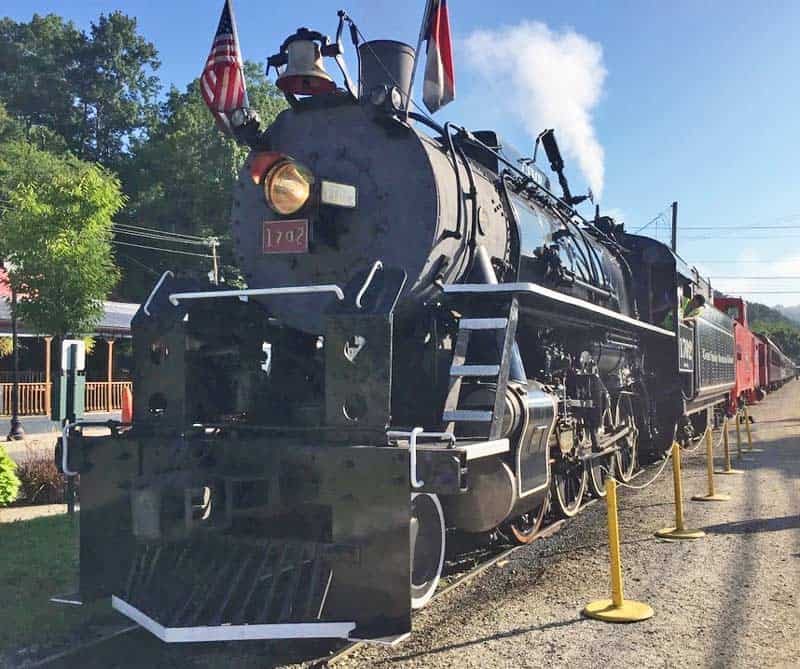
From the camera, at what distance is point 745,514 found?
7.71 meters

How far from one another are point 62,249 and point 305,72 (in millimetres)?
11094

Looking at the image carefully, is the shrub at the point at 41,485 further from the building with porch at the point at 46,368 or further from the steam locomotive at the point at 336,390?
the building with porch at the point at 46,368

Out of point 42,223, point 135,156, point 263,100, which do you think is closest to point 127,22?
point 135,156

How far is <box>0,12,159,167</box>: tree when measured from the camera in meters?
45.7

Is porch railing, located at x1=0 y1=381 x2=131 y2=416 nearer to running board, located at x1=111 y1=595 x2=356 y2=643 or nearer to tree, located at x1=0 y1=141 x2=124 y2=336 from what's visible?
tree, located at x1=0 y1=141 x2=124 y2=336

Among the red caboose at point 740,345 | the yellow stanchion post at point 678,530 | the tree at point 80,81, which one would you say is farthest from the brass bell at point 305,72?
the tree at point 80,81

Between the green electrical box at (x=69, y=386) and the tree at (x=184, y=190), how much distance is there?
30.7 meters

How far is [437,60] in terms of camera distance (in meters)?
5.85

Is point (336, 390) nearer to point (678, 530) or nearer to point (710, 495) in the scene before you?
point (678, 530)

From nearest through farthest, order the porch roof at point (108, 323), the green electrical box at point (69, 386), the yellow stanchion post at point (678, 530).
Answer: the yellow stanchion post at point (678, 530) → the green electrical box at point (69, 386) → the porch roof at point (108, 323)

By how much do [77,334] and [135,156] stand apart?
2946 cm

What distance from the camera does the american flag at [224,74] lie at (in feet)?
19.9

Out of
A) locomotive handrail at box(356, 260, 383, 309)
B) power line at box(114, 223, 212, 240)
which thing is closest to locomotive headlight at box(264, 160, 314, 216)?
locomotive handrail at box(356, 260, 383, 309)

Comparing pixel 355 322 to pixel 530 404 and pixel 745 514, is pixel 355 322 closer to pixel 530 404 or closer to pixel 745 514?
pixel 530 404
